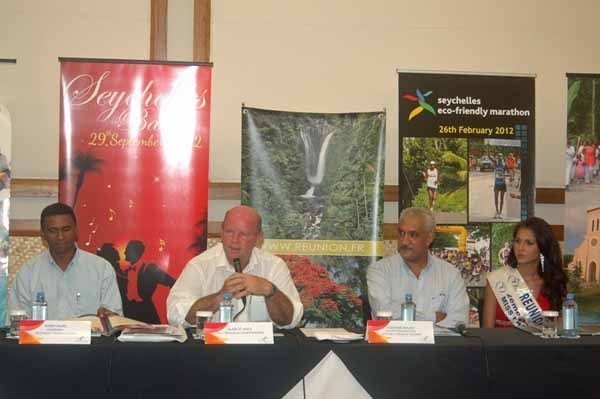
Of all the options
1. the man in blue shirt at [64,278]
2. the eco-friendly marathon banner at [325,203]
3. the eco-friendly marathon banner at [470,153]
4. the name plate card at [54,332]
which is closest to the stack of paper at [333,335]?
the name plate card at [54,332]

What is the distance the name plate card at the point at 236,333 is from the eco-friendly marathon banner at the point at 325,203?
2097 mm

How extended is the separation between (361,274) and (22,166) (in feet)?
7.58

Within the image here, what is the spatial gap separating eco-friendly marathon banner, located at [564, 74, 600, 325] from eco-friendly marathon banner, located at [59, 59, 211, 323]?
2401mm

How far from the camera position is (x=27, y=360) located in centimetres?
269

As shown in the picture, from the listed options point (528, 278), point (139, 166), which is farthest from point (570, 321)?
point (139, 166)

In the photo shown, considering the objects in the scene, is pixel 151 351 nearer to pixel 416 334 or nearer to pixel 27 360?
pixel 27 360

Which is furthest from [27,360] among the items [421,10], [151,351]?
[421,10]

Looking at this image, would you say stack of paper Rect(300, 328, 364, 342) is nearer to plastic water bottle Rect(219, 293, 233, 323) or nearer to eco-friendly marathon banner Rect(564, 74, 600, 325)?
plastic water bottle Rect(219, 293, 233, 323)

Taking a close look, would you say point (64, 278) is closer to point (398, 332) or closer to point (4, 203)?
point (4, 203)

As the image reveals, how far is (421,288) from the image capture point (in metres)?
4.08

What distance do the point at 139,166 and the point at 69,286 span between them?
3.20 ft

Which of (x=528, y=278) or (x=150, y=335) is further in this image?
(x=528, y=278)

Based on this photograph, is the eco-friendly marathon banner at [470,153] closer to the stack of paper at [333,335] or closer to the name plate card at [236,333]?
the stack of paper at [333,335]

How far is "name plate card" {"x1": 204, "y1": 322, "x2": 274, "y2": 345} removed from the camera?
111 inches
